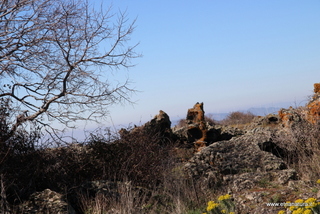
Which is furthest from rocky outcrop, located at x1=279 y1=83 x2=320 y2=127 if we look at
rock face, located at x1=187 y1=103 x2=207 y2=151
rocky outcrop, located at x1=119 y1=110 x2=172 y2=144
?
rocky outcrop, located at x1=119 y1=110 x2=172 y2=144

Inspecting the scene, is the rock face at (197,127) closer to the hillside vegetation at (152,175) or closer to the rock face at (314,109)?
the hillside vegetation at (152,175)

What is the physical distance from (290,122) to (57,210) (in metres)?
7.13

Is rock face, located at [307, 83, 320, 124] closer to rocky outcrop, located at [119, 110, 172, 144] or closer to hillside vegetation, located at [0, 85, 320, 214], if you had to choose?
hillside vegetation, located at [0, 85, 320, 214]

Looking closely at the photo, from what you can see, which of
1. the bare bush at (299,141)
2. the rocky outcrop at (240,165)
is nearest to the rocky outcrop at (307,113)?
the bare bush at (299,141)

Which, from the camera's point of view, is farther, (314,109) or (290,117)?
(290,117)

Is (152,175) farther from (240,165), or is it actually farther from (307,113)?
(307,113)

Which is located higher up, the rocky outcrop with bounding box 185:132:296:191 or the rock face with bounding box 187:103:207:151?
the rock face with bounding box 187:103:207:151

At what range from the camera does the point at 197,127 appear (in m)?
13.0

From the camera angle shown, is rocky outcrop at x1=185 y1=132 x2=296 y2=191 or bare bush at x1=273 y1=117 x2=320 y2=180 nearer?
rocky outcrop at x1=185 y1=132 x2=296 y2=191

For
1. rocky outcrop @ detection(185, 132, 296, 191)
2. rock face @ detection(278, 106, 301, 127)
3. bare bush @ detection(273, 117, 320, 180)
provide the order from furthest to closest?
1. rock face @ detection(278, 106, 301, 127)
2. bare bush @ detection(273, 117, 320, 180)
3. rocky outcrop @ detection(185, 132, 296, 191)

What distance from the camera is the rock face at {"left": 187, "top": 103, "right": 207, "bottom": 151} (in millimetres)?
12961

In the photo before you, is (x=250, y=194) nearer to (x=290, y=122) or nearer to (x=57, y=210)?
(x=57, y=210)

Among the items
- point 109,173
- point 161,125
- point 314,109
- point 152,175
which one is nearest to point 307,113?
point 314,109

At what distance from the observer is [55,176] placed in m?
7.74
